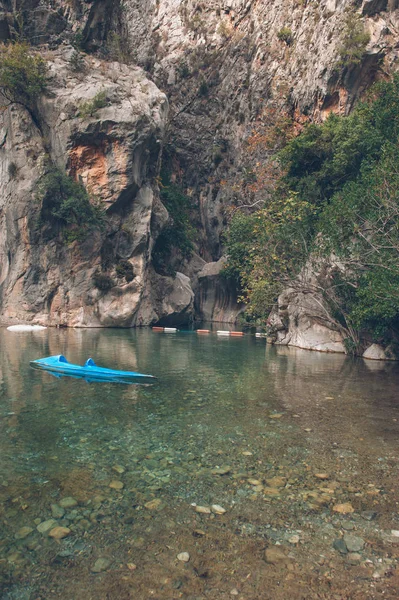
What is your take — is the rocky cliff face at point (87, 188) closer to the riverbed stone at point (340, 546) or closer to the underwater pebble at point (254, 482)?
the underwater pebble at point (254, 482)

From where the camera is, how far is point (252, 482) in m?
5.75

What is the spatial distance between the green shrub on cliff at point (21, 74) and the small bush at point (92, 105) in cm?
429

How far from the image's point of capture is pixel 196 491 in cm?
548

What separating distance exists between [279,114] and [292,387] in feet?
129

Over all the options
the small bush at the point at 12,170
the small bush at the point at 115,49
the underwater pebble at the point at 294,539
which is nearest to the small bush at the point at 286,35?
the small bush at the point at 115,49

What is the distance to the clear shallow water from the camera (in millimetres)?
3807

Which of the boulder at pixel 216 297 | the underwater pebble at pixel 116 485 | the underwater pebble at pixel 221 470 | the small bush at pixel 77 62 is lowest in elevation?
the underwater pebble at pixel 116 485

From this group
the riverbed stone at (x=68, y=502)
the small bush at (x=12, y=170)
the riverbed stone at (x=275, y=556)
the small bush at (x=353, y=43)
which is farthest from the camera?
the small bush at (x=12, y=170)

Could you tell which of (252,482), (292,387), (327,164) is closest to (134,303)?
(327,164)

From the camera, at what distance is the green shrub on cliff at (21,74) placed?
35.8m

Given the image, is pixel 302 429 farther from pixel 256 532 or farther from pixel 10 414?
pixel 10 414

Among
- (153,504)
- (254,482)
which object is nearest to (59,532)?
(153,504)

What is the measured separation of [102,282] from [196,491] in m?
34.6

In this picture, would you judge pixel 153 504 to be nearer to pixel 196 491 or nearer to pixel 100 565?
pixel 196 491
